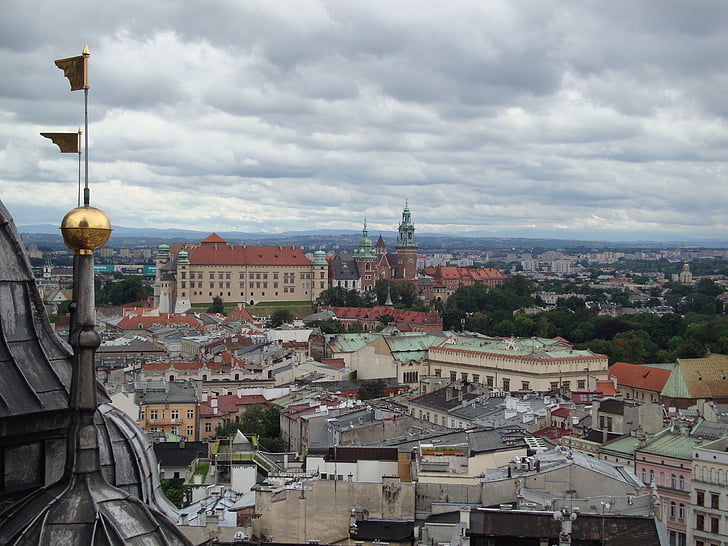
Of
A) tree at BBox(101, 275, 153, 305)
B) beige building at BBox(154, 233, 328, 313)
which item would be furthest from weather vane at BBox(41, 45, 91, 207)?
tree at BBox(101, 275, 153, 305)

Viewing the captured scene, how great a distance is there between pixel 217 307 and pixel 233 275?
10413 millimetres

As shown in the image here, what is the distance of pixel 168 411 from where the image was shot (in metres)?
55.7

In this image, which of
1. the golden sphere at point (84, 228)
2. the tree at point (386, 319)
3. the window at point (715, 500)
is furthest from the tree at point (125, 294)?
the golden sphere at point (84, 228)

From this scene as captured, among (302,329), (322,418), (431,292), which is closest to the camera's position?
(322,418)

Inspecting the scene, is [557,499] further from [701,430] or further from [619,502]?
[701,430]

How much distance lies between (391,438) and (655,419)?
460 inches

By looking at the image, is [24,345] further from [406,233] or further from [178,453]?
[406,233]

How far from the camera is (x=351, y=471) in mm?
33531

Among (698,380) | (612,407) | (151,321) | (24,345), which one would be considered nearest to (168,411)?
(612,407)

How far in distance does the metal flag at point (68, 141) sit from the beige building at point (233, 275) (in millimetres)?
132785

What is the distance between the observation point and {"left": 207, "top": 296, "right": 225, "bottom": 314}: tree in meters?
138

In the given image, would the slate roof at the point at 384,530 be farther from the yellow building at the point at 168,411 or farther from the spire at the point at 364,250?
the spire at the point at 364,250

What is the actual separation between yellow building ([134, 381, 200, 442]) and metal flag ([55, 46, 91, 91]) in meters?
47.6

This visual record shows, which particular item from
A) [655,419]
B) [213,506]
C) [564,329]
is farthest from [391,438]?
[564,329]
